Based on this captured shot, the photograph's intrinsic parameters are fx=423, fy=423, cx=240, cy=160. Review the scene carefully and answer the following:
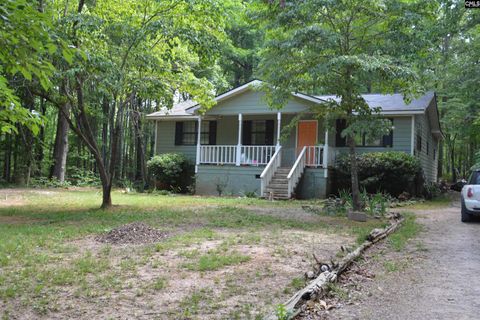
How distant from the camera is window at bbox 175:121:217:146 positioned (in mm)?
20578

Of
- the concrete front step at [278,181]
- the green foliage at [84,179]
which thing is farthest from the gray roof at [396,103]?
the green foliage at [84,179]

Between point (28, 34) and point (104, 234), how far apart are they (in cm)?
481

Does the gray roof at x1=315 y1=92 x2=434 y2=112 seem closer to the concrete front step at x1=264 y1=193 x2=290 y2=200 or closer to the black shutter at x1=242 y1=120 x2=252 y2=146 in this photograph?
the black shutter at x1=242 y1=120 x2=252 y2=146

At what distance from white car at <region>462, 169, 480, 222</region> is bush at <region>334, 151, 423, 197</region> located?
489 centimetres

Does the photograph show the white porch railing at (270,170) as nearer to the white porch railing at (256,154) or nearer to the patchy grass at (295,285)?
the white porch railing at (256,154)

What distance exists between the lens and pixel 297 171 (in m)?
16.7

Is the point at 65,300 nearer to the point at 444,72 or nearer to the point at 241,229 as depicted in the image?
Result: the point at 241,229

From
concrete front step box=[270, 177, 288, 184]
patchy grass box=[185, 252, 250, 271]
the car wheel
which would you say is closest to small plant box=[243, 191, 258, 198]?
concrete front step box=[270, 177, 288, 184]

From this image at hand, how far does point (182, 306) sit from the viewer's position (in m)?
3.88

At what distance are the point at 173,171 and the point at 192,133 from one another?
2684mm

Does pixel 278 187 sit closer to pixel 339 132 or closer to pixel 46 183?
pixel 339 132

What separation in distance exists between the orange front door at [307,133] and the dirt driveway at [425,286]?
10.7 meters

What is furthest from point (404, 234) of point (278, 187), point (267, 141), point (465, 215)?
point (267, 141)

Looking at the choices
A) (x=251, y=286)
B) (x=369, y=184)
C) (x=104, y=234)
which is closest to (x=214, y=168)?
(x=369, y=184)
